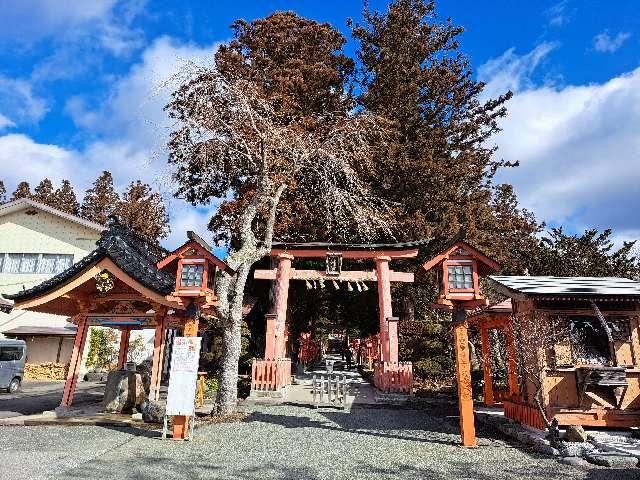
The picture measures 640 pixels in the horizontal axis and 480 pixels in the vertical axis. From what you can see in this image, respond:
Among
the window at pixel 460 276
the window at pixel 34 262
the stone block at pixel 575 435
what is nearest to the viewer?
the stone block at pixel 575 435

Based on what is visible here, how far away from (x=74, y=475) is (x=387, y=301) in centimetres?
1190

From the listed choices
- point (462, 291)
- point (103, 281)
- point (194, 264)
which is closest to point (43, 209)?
point (103, 281)

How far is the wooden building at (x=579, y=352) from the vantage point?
942 centimetres

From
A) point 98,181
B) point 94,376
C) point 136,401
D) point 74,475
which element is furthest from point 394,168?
point 98,181

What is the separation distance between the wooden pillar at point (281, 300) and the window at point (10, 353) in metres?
13.5

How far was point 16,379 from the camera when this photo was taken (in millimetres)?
19188

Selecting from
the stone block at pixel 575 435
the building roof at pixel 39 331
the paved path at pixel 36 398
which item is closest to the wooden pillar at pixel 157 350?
the paved path at pixel 36 398

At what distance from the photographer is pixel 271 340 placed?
50.3ft

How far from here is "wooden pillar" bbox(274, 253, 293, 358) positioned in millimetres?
15633

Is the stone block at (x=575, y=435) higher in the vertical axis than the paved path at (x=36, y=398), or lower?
higher

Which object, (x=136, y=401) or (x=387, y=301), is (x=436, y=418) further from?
(x=136, y=401)

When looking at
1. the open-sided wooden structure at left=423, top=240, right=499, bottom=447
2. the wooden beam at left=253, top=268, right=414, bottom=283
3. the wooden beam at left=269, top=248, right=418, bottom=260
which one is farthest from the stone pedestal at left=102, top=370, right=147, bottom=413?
the open-sided wooden structure at left=423, top=240, right=499, bottom=447

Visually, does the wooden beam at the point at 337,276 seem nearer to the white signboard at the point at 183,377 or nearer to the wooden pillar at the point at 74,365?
the wooden pillar at the point at 74,365

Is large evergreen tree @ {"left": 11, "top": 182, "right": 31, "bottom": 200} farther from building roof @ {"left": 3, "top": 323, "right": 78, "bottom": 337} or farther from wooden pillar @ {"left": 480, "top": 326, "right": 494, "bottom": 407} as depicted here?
wooden pillar @ {"left": 480, "top": 326, "right": 494, "bottom": 407}
